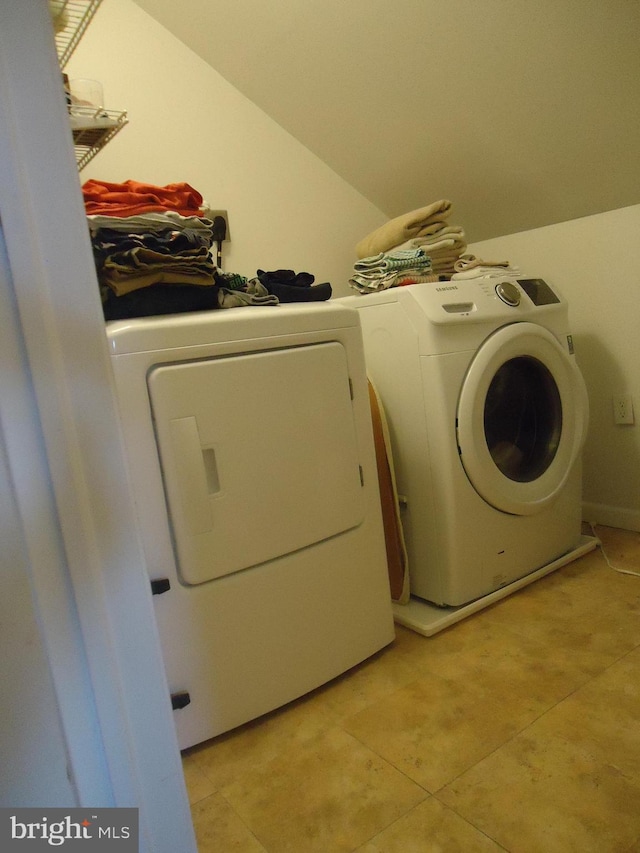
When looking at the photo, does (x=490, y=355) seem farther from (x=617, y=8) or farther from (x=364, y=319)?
(x=617, y=8)

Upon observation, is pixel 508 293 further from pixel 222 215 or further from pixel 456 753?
pixel 456 753

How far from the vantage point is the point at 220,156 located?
1927 mm

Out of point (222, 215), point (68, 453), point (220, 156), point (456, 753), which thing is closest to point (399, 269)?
point (222, 215)

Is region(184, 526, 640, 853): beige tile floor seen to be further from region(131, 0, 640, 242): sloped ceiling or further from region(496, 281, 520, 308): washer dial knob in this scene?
region(131, 0, 640, 242): sloped ceiling

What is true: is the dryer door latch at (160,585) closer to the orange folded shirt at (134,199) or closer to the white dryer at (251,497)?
the white dryer at (251,497)

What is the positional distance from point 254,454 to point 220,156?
49.2 inches

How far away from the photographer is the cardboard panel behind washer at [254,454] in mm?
1100

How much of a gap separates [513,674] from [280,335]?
0.92 m

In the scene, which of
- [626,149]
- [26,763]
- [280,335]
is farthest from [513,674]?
[626,149]

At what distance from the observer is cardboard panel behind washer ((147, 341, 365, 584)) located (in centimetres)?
110

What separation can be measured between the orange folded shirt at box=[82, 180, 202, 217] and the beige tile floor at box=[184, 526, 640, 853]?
3.81 ft

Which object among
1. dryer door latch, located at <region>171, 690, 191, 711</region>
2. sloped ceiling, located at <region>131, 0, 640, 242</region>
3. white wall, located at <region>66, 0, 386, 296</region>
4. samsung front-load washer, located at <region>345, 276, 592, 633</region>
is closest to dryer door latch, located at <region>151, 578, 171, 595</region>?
dryer door latch, located at <region>171, 690, 191, 711</region>

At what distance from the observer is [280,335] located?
121 cm

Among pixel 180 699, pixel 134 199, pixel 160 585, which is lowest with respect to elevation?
pixel 180 699
